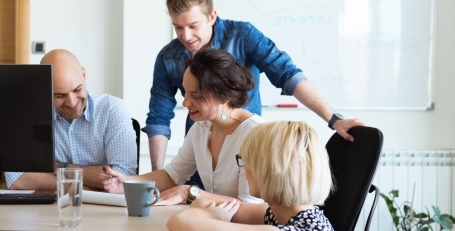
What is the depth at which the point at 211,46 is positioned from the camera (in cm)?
238

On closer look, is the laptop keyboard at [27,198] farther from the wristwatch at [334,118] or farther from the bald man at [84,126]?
the wristwatch at [334,118]

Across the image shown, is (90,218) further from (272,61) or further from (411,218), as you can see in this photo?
(411,218)

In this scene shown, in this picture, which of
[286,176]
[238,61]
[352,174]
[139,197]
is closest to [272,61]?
[238,61]

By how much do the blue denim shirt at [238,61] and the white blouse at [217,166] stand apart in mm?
313

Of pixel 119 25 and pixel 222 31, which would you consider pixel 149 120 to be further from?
pixel 119 25

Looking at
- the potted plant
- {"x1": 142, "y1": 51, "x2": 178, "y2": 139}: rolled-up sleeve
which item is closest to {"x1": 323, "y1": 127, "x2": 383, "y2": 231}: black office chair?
{"x1": 142, "y1": 51, "x2": 178, "y2": 139}: rolled-up sleeve

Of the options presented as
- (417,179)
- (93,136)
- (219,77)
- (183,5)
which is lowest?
(417,179)

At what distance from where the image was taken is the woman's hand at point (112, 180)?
2006 mm

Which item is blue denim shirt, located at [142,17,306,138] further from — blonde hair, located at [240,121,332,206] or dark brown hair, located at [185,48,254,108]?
blonde hair, located at [240,121,332,206]

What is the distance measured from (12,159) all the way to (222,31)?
0.90 metres

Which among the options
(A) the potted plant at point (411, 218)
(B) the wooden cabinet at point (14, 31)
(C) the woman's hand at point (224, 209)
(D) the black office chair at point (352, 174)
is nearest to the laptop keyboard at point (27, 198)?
(C) the woman's hand at point (224, 209)

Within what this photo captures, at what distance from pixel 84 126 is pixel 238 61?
0.60 metres

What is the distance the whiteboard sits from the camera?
360cm

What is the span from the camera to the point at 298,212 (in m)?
1.46
